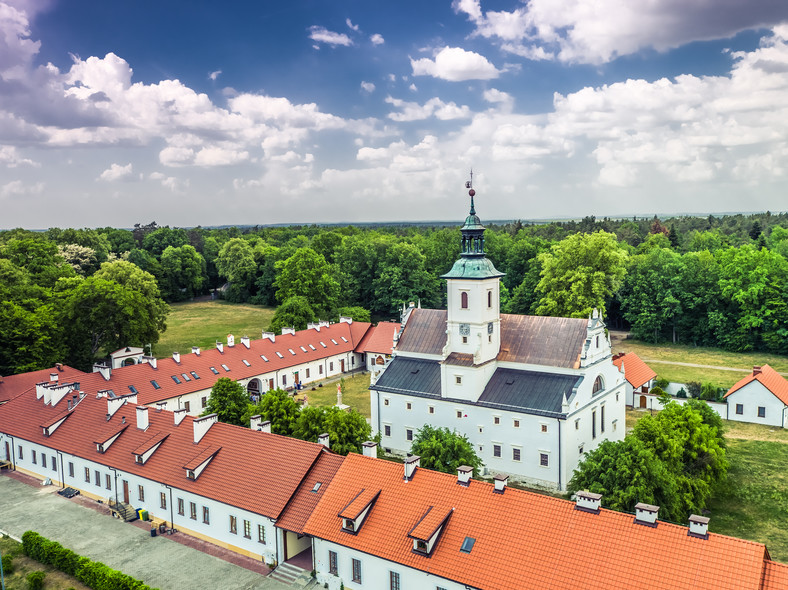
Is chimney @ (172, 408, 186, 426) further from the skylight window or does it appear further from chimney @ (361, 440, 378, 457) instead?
the skylight window

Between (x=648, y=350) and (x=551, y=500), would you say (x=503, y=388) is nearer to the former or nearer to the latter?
(x=551, y=500)

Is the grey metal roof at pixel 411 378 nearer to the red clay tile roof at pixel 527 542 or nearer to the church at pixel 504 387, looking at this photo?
the church at pixel 504 387

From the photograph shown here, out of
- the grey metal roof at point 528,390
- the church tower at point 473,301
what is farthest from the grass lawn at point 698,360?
the church tower at point 473,301

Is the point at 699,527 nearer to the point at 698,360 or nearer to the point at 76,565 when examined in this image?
the point at 76,565

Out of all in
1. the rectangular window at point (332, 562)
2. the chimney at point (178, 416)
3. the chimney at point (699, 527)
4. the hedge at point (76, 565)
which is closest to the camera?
the chimney at point (699, 527)

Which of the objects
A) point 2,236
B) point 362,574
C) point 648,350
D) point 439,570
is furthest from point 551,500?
point 2,236

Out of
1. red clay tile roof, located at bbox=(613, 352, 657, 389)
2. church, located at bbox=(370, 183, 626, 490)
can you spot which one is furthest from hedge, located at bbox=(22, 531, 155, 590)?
red clay tile roof, located at bbox=(613, 352, 657, 389)
